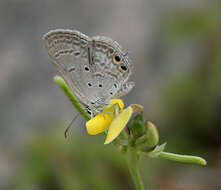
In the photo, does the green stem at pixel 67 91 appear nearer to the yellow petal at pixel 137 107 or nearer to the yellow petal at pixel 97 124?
the yellow petal at pixel 97 124

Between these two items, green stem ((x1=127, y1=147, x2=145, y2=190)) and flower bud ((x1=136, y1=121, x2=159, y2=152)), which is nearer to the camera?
flower bud ((x1=136, y1=121, x2=159, y2=152))

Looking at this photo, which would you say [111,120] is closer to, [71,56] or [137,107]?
[137,107]

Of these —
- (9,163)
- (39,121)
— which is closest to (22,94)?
(39,121)

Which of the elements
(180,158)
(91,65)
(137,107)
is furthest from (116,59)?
(180,158)

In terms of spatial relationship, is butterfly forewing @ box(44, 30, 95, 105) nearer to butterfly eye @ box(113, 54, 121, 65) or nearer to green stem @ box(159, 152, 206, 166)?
butterfly eye @ box(113, 54, 121, 65)

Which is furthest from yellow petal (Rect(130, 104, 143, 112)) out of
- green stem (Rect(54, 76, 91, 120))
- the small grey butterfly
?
green stem (Rect(54, 76, 91, 120))

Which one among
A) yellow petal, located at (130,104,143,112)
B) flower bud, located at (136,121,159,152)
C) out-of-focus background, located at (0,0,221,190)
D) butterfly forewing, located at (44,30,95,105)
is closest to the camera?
flower bud, located at (136,121,159,152)

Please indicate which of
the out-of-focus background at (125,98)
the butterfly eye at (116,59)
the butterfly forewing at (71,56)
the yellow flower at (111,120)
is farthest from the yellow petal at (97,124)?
the out-of-focus background at (125,98)
